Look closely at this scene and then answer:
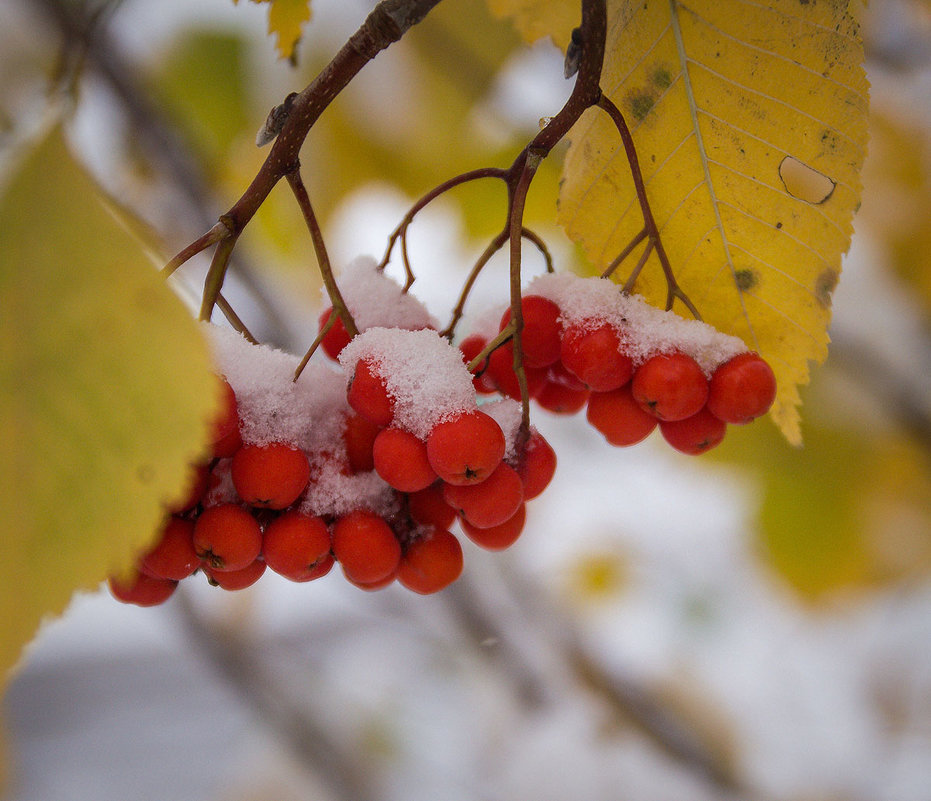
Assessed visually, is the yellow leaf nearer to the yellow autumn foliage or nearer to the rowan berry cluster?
the yellow autumn foliage

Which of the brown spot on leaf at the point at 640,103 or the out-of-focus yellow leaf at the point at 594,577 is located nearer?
the brown spot on leaf at the point at 640,103

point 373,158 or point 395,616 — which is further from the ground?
point 373,158

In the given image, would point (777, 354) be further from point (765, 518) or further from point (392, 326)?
point (765, 518)

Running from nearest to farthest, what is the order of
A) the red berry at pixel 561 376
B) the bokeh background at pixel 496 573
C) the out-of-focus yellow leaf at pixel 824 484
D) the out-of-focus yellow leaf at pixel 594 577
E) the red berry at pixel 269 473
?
1. the red berry at pixel 269 473
2. the red berry at pixel 561 376
3. the bokeh background at pixel 496 573
4. the out-of-focus yellow leaf at pixel 824 484
5. the out-of-focus yellow leaf at pixel 594 577

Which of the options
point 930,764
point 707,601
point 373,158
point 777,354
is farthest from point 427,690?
point 777,354

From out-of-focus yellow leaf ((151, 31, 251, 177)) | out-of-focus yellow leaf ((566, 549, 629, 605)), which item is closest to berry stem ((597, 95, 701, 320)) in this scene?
out-of-focus yellow leaf ((151, 31, 251, 177))

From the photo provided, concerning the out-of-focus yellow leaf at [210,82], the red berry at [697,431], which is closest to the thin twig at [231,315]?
the red berry at [697,431]

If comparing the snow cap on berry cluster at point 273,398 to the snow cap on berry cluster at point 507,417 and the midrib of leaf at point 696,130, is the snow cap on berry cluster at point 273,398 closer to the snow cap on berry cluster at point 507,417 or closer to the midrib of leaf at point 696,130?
the snow cap on berry cluster at point 507,417
